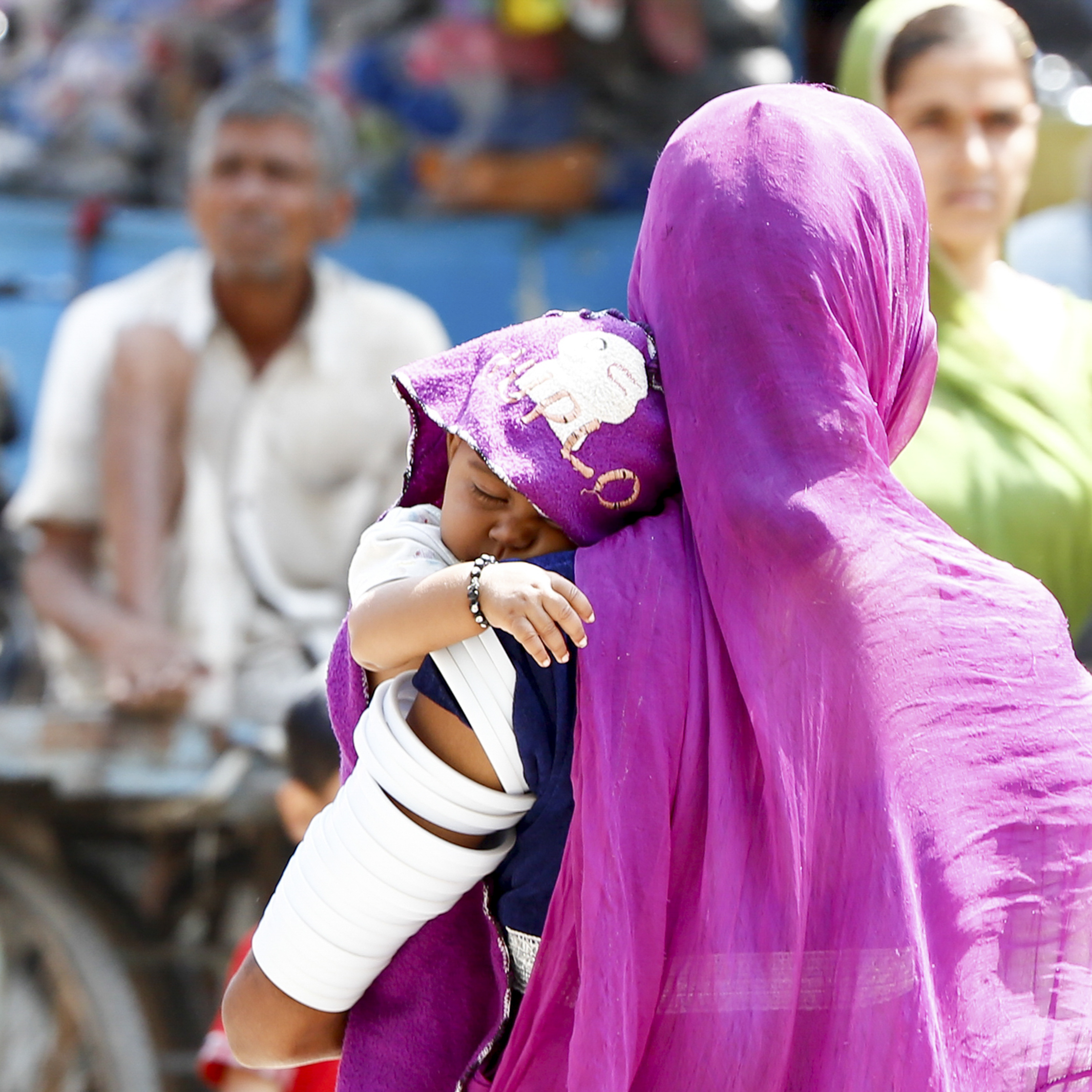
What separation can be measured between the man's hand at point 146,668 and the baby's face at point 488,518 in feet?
6.78

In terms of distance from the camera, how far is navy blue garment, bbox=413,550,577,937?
104 cm

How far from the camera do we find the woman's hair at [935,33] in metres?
2.06

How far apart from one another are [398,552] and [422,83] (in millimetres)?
2139

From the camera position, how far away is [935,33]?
2.06m

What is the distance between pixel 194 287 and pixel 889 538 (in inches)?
93.7

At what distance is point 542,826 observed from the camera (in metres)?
1.10

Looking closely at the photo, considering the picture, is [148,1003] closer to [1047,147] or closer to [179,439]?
[179,439]

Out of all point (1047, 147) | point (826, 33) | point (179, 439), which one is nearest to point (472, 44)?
point (826, 33)

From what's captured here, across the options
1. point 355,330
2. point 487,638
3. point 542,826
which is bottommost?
point 355,330

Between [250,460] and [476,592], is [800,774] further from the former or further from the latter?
[250,460]

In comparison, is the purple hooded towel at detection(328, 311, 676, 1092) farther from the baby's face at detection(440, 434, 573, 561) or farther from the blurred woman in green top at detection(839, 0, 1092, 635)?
the blurred woman in green top at detection(839, 0, 1092, 635)

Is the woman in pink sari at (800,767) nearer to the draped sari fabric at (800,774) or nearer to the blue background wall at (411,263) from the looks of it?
the draped sari fabric at (800,774)

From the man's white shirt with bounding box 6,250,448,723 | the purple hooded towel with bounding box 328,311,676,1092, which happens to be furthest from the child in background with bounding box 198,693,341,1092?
the purple hooded towel with bounding box 328,311,676,1092

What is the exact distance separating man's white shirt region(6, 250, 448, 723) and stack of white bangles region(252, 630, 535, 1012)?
6.42 feet
